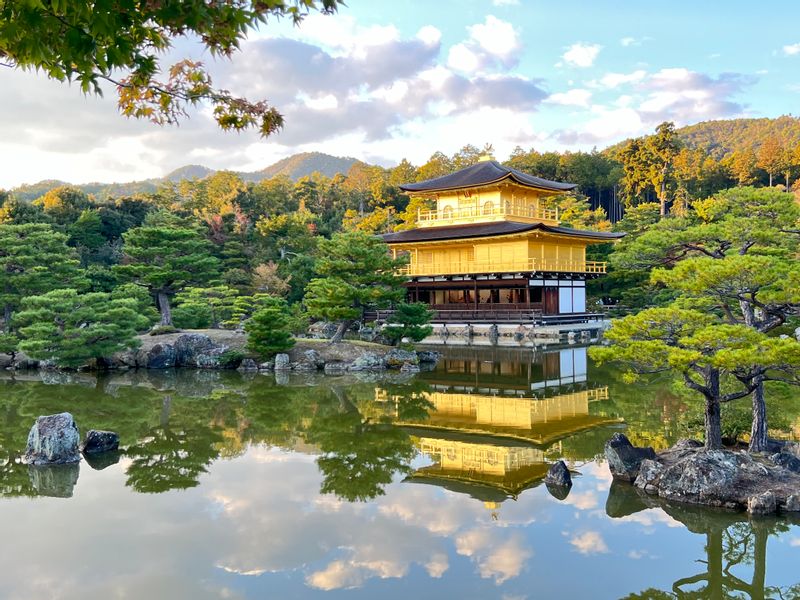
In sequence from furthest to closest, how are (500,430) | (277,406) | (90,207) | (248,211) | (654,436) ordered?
(248,211) → (90,207) → (277,406) → (500,430) → (654,436)

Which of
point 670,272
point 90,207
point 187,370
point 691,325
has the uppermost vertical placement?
point 90,207

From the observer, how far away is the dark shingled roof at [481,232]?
25.8 metres

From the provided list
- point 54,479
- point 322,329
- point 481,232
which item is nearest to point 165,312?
point 322,329

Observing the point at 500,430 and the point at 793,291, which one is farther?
the point at 500,430

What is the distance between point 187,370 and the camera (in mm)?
18375

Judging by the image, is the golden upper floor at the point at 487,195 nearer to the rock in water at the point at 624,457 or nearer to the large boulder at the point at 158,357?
the large boulder at the point at 158,357

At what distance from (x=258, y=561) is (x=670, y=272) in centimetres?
543

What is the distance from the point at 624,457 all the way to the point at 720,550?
1.96m

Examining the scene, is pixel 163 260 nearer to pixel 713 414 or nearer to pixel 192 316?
pixel 192 316

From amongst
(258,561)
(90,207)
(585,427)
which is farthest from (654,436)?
(90,207)

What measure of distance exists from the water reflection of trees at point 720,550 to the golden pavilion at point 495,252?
1789 centimetres

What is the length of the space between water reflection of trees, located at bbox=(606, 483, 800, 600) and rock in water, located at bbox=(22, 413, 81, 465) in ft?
24.0

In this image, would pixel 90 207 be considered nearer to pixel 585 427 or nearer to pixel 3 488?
pixel 3 488

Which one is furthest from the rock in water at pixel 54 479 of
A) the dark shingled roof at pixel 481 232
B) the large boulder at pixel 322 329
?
the dark shingled roof at pixel 481 232
